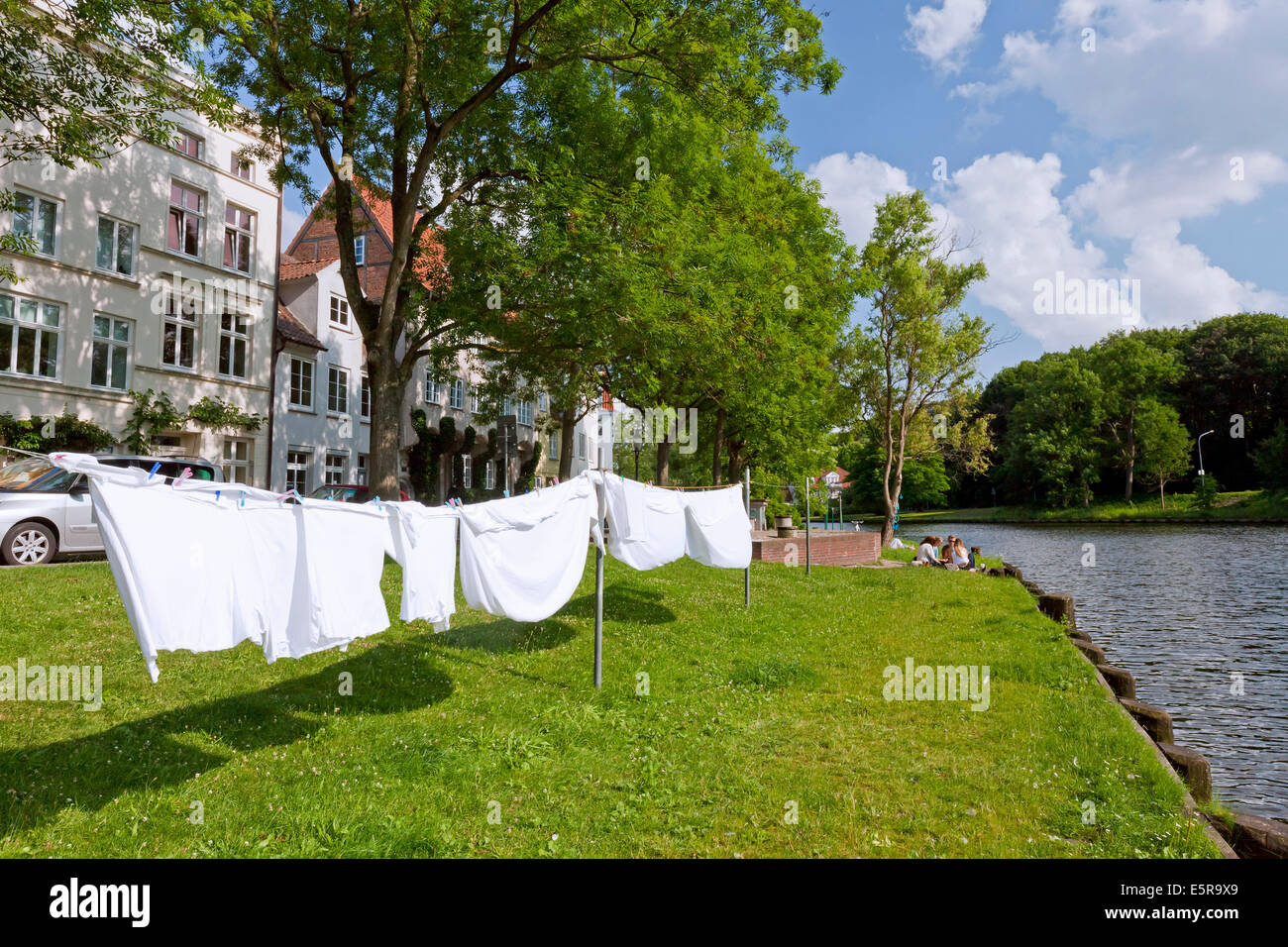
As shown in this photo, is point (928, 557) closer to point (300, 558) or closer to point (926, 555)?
point (926, 555)

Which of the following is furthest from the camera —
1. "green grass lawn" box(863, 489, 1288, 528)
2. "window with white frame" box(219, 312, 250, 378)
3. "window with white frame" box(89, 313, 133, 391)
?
"green grass lawn" box(863, 489, 1288, 528)

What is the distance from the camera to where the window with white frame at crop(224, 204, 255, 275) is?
92.2 ft

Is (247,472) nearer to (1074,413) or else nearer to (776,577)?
(776,577)

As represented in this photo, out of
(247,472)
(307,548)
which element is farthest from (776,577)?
(247,472)

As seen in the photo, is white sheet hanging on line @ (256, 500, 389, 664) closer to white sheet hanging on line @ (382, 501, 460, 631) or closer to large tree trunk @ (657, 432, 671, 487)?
white sheet hanging on line @ (382, 501, 460, 631)

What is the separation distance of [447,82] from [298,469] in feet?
62.2

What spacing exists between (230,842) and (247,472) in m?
26.5

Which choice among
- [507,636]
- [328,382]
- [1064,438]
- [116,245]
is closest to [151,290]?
[116,245]

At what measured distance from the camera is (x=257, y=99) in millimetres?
17391

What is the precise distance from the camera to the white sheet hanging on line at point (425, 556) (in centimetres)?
642

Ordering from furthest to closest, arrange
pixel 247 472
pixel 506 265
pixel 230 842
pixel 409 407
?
pixel 409 407, pixel 247 472, pixel 506 265, pixel 230 842

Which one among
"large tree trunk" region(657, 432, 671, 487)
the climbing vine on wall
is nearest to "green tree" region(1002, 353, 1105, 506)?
"large tree trunk" region(657, 432, 671, 487)

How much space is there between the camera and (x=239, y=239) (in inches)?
1126

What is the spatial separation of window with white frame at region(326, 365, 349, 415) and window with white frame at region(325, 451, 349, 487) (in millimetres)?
1875
